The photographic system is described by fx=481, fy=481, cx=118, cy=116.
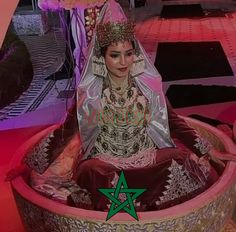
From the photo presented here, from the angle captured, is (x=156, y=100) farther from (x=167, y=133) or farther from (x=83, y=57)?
(x=83, y=57)

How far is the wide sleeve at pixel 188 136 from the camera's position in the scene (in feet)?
6.01

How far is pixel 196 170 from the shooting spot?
181cm

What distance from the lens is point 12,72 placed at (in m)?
3.95

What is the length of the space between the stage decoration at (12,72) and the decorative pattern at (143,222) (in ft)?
7.07

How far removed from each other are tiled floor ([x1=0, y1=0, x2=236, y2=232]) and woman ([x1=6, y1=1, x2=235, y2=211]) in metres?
0.42

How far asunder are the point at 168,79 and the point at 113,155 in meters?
2.35

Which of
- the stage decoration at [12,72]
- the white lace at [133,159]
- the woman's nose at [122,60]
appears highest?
the woman's nose at [122,60]

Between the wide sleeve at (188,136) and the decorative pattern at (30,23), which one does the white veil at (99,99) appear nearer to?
the wide sleeve at (188,136)

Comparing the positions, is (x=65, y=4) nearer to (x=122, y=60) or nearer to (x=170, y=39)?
(x=122, y=60)

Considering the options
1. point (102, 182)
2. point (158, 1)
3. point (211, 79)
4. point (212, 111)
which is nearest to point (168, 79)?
point (211, 79)

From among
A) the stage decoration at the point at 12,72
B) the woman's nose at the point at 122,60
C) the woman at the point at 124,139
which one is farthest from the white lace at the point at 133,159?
the stage decoration at the point at 12,72

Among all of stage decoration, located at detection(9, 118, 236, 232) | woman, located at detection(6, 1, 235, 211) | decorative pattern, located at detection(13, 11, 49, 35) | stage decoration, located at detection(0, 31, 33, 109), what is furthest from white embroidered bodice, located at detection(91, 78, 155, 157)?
decorative pattern, located at detection(13, 11, 49, 35)

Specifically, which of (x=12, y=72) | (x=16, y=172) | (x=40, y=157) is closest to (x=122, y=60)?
(x=40, y=157)

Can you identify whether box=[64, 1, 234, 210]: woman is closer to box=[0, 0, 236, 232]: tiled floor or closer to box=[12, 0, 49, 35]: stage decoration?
box=[0, 0, 236, 232]: tiled floor
